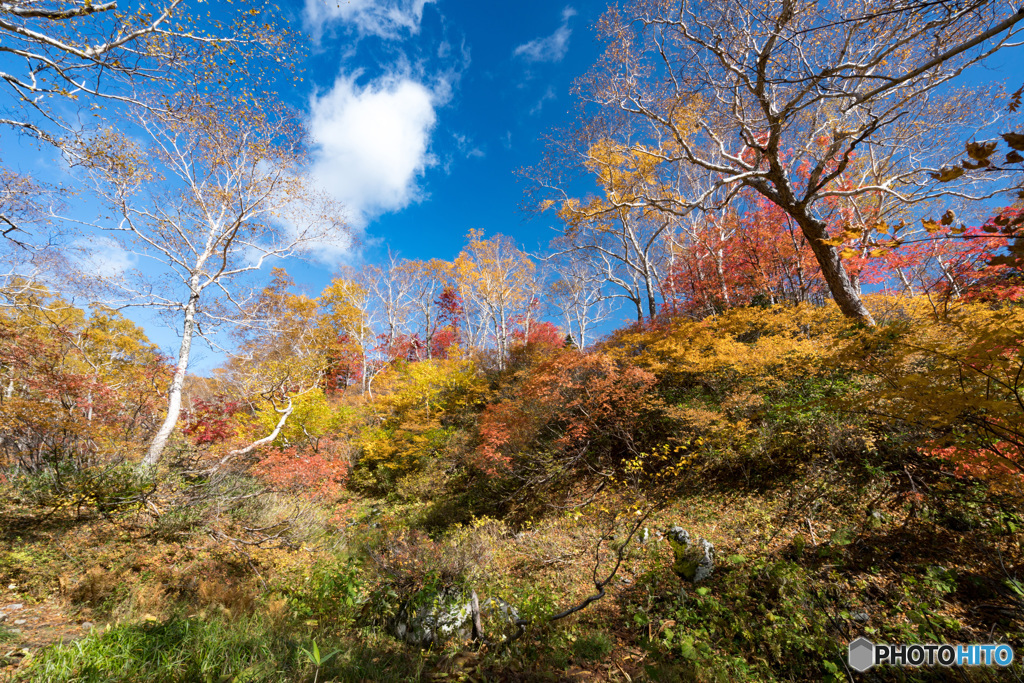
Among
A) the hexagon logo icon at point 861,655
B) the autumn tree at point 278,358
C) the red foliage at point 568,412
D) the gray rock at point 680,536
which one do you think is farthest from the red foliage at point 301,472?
the hexagon logo icon at point 861,655

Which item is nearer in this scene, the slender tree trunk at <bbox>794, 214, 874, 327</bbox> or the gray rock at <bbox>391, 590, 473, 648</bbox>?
the gray rock at <bbox>391, 590, 473, 648</bbox>

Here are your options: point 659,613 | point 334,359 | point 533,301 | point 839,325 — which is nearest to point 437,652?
point 659,613

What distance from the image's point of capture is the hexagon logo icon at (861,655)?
8.11 feet

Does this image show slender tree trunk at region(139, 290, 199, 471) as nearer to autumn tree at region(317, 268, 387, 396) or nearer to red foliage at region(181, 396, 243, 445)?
red foliage at region(181, 396, 243, 445)

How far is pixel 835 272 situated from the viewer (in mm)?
5645

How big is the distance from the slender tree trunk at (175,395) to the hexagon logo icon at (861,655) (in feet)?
32.6

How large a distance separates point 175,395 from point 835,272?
13.0 m

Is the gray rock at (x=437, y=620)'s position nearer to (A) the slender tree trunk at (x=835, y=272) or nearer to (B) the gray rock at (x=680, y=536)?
(B) the gray rock at (x=680, y=536)

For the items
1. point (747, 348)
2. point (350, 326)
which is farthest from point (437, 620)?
point (350, 326)

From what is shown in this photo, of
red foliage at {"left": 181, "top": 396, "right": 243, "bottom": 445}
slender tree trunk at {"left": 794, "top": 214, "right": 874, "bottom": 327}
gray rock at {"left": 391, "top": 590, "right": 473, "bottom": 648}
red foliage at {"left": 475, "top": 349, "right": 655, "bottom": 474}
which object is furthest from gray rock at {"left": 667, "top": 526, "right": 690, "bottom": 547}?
red foliage at {"left": 181, "top": 396, "right": 243, "bottom": 445}

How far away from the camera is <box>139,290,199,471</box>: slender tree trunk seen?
6680 mm

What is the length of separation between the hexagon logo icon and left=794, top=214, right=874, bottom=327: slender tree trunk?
493 cm

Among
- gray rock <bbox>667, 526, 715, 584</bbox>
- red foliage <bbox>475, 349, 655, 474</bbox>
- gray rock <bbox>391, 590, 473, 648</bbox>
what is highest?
red foliage <bbox>475, 349, 655, 474</bbox>

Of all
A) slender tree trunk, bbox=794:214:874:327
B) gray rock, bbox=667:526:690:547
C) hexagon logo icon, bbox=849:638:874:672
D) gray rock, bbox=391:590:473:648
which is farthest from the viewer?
slender tree trunk, bbox=794:214:874:327
